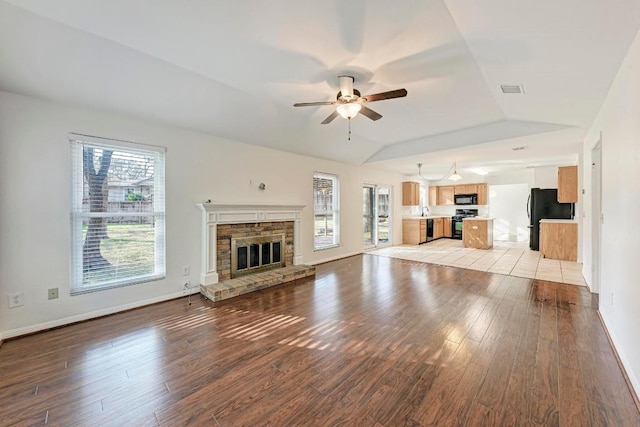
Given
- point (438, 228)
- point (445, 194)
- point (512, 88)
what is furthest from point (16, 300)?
point (445, 194)

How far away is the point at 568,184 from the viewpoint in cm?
629

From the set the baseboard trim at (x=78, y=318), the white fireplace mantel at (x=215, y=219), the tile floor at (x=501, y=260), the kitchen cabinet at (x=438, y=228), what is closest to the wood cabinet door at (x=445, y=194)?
the kitchen cabinet at (x=438, y=228)

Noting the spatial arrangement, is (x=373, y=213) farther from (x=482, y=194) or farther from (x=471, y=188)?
(x=482, y=194)

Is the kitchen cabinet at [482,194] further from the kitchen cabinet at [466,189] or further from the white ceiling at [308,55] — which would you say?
the white ceiling at [308,55]

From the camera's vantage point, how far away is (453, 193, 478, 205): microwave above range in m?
9.55

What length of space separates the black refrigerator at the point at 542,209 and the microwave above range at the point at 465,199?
209 centimetres

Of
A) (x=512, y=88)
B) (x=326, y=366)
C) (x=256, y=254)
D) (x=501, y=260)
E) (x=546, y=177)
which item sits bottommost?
(x=326, y=366)

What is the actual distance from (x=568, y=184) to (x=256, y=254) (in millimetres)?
7215

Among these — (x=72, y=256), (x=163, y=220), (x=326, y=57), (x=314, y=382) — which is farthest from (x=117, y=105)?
(x=314, y=382)

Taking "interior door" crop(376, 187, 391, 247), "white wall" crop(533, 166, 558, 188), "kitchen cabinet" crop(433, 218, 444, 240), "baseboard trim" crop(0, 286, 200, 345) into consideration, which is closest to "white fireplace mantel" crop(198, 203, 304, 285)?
"baseboard trim" crop(0, 286, 200, 345)

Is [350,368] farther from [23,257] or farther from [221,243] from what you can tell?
[23,257]

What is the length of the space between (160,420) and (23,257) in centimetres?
239

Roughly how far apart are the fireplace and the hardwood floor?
0.95 metres

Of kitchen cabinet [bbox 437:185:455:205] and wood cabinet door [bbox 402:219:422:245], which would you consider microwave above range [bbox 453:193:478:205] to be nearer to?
kitchen cabinet [bbox 437:185:455:205]
